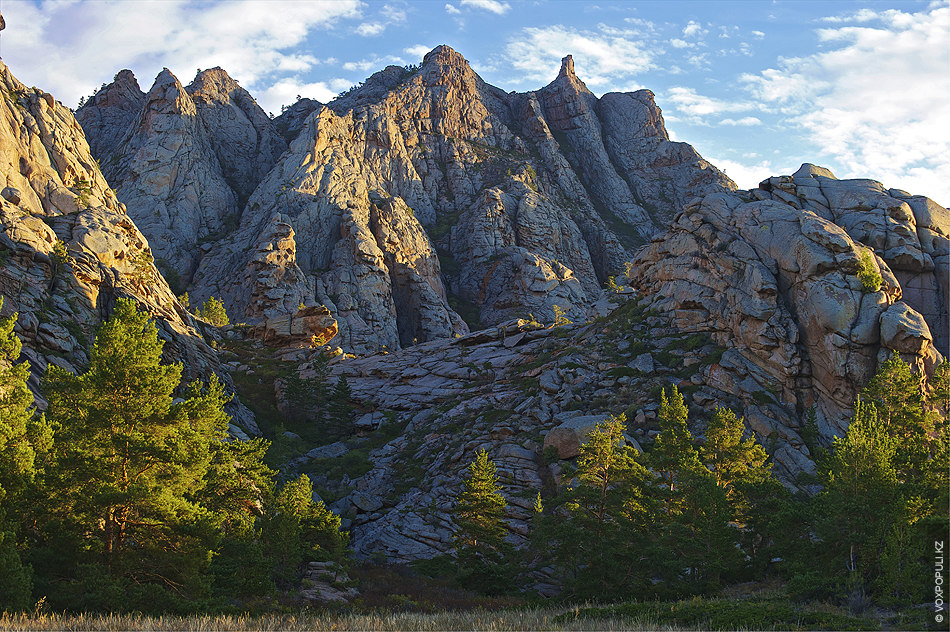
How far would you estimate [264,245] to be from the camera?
4077 inches

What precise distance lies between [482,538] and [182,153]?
4234 inches

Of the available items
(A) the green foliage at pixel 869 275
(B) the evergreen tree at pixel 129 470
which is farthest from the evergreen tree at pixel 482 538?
(A) the green foliage at pixel 869 275

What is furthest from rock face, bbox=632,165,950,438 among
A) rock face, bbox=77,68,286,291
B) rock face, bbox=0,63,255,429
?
rock face, bbox=77,68,286,291

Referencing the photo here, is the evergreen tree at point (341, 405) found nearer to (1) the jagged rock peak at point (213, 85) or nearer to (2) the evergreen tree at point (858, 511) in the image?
(2) the evergreen tree at point (858, 511)

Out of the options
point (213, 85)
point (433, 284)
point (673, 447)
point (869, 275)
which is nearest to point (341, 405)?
point (673, 447)

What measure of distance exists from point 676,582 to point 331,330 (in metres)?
68.9

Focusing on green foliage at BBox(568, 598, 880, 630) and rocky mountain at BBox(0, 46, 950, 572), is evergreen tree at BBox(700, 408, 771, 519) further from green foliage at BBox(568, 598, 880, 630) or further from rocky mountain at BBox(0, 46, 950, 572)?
green foliage at BBox(568, 598, 880, 630)

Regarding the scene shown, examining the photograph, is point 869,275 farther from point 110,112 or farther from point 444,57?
point 110,112

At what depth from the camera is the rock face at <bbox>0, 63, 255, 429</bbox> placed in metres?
49.5

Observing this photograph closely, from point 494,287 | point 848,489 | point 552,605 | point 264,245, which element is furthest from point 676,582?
point 494,287

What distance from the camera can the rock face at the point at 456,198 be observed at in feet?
367

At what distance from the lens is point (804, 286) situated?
57844mm

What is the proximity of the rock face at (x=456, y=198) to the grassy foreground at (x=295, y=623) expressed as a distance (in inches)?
3160

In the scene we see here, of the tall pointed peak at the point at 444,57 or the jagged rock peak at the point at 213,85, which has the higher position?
the tall pointed peak at the point at 444,57
